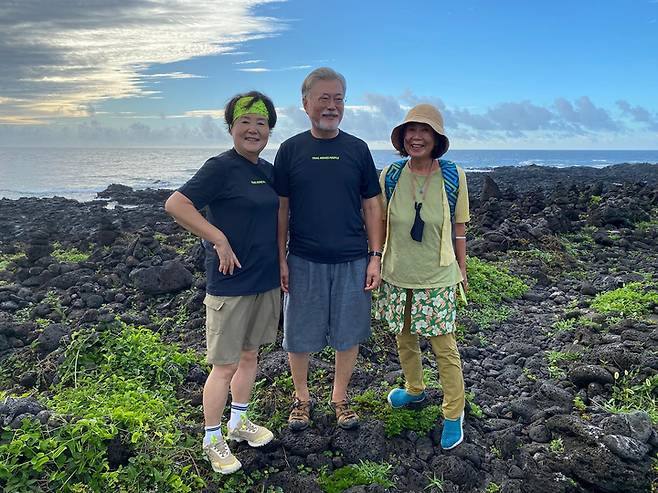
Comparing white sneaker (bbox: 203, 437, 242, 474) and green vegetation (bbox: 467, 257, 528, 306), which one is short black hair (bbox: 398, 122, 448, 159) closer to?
white sneaker (bbox: 203, 437, 242, 474)

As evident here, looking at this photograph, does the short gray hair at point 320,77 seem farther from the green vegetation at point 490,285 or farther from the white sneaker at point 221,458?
the green vegetation at point 490,285

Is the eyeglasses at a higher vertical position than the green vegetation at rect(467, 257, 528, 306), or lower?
higher

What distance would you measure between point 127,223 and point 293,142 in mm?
14324

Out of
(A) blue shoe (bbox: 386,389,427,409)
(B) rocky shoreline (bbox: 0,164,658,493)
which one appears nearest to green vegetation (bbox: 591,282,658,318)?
(B) rocky shoreline (bbox: 0,164,658,493)

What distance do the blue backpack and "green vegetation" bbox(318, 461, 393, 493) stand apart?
72.2 inches

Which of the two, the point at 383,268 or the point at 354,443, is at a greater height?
the point at 383,268

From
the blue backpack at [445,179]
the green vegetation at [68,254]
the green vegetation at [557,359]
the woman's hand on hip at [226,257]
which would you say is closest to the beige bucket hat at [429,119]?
the blue backpack at [445,179]

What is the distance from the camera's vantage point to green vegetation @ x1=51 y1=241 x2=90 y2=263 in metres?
11.3

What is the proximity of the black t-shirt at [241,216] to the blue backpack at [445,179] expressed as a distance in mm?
849

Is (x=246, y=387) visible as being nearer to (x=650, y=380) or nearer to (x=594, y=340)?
(x=650, y=380)

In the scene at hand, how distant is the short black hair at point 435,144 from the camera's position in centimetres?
377

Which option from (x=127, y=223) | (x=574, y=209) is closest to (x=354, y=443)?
(x=574, y=209)

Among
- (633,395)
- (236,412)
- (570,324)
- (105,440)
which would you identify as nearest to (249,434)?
(236,412)

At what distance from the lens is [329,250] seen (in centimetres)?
382
